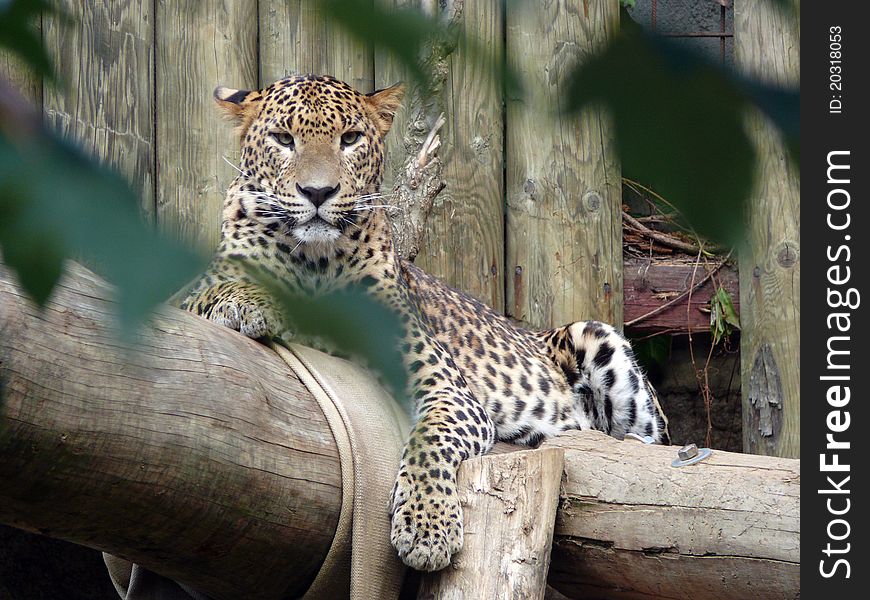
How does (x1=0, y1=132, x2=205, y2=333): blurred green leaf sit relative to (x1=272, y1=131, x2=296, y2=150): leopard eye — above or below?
below

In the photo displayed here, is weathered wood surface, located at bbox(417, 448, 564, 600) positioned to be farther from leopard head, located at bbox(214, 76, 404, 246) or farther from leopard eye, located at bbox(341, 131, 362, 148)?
leopard eye, located at bbox(341, 131, 362, 148)

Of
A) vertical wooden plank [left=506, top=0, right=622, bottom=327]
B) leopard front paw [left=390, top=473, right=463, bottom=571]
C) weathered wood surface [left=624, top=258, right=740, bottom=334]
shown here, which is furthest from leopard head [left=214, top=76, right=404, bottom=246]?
weathered wood surface [left=624, top=258, right=740, bottom=334]

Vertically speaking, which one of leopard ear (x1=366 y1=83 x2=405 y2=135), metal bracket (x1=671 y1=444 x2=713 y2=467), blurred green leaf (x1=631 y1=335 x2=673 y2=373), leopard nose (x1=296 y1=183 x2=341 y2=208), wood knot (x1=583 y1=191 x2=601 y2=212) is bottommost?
metal bracket (x1=671 y1=444 x2=713 y2=467)

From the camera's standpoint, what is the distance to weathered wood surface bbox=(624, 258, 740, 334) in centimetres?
474

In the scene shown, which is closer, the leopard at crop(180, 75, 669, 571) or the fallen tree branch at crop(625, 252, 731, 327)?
the leopard at crop(180, 75, 669, 571)

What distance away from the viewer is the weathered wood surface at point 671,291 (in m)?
4.74

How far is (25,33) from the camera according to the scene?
0.50 m

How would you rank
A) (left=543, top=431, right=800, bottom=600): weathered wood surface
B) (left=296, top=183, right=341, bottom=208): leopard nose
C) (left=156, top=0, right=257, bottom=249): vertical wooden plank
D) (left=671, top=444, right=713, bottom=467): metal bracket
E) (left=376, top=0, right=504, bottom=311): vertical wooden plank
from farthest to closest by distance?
(left=376, top=0, right=504, bottom=311): vertical wooden plank → (left=156, top=0, right=257, bottom=249): vertical wooden plank → (left=296, top=183, right=341, bottom=208): leopard nose → (left=671, top=444, right=713, bottom=467): metal bracket → (left=543, top=431, right=800, bottom=600): weathered wood surface

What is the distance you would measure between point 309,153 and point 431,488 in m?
1.26

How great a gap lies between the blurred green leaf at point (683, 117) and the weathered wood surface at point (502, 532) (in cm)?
262

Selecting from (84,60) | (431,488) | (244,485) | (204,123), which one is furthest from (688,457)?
(84,60)

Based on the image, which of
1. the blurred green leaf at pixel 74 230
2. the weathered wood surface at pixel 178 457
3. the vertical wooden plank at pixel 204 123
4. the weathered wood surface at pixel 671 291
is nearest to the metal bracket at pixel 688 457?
the weathered wood surface at pixel 178 457

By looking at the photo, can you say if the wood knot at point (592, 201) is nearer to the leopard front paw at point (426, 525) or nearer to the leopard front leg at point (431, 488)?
the leopard front leg at point (431, 488)
